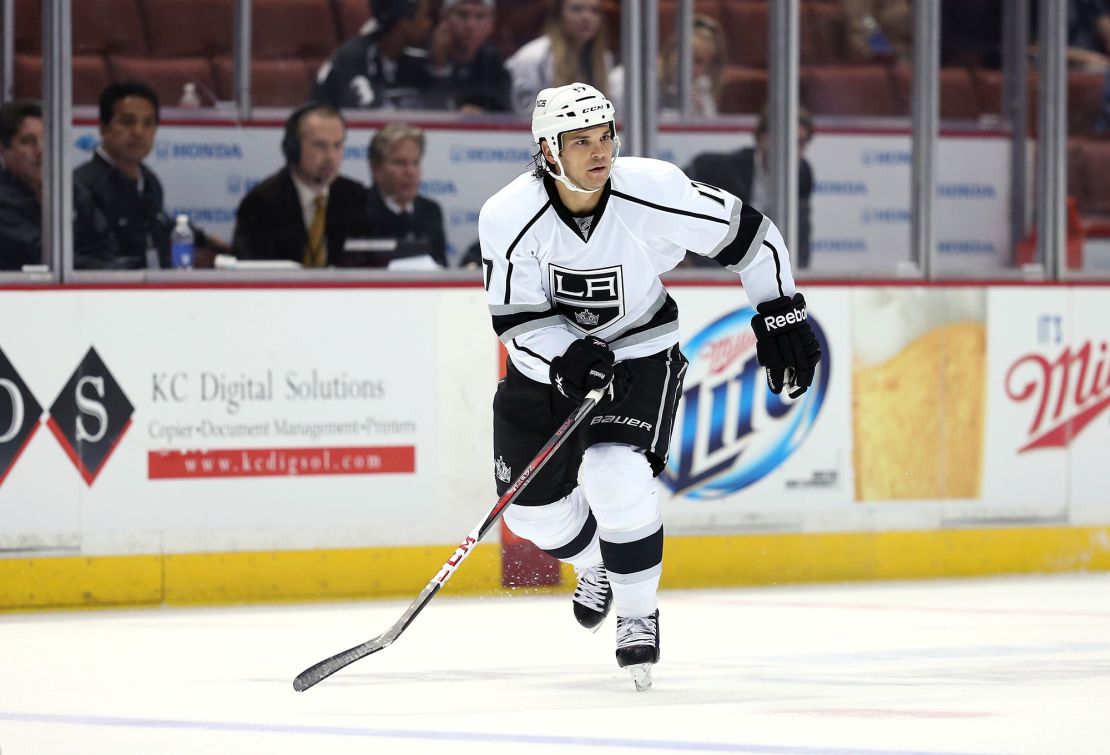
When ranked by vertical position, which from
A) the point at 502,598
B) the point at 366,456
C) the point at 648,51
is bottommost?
the point at 502,598

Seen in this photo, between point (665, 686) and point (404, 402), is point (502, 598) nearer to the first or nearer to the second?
point (404, 402)

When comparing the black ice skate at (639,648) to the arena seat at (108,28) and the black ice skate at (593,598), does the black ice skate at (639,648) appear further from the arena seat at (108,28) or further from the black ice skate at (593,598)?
the arena seat at (108,28)

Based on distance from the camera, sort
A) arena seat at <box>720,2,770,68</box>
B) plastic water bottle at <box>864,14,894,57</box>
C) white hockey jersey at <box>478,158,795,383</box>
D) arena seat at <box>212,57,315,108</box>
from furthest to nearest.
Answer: plastic water bottle at <box>864,14,894,57</box> → arena seat at <box>720,2,770,68</box> → arena seat at <box>212,57,315,108</box> → white hockey jersey at <box>478,158,795,383</box>

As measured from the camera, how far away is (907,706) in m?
3.55

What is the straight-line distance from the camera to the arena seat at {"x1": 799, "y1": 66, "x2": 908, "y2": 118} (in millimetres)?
6371

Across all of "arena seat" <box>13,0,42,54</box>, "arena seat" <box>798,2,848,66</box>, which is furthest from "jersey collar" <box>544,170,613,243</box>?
"arena seat" <box>798,2,848,66</box>

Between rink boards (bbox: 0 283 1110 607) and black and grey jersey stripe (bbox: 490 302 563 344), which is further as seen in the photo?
rink boards (bbox: 0 283 1110 607)

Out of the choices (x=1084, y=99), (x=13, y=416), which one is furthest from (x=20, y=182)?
(x=1084, y=99)

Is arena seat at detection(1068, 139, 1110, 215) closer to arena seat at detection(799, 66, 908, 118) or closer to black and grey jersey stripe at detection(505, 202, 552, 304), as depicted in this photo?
arena seat at detection(799, 66, 908, 118)

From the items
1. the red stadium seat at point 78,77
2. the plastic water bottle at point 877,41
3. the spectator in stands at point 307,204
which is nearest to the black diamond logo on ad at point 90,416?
the spectator in stands at point 307,204

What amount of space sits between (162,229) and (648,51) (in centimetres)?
160

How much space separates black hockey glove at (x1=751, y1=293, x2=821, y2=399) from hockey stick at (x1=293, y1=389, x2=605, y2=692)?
14.8 inches

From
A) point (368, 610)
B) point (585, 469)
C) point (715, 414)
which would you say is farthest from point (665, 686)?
point (715, 414)

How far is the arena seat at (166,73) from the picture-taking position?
18.5ft
